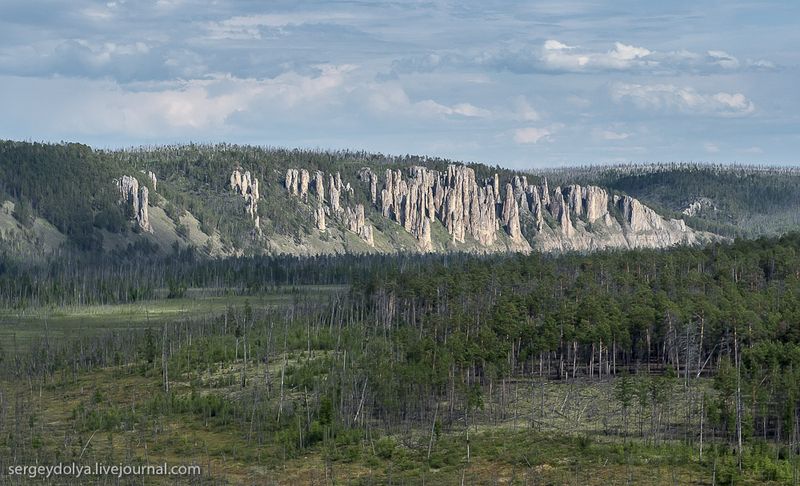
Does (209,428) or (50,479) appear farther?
(209,428)

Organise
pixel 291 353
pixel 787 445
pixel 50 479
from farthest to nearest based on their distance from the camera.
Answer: pixel 291 353
pixel 787 445
pixel 50 479

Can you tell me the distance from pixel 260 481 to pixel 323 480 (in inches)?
190

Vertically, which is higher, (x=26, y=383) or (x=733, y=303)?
(x=733, y=303)

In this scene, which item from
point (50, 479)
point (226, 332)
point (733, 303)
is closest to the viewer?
point (50, 479)

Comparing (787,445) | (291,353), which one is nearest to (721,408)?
(787,445)

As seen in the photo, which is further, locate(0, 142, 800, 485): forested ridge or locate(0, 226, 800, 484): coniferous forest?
locate(0, 142, 800, 485): forested ridge

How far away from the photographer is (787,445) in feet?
334

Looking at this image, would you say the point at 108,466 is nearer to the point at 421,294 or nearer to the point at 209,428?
the point at 209,428

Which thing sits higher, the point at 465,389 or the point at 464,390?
the point at 465,389

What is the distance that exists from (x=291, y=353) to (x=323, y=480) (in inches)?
2556

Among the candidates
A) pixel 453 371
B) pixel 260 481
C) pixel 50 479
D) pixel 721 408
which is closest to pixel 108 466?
pixel 50 479

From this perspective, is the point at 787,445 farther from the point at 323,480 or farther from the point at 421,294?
the point at 421,294

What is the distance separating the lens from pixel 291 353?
161 metres

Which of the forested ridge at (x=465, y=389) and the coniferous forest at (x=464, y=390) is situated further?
the forested ridge at (x=465, y=389)
